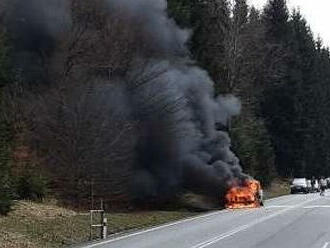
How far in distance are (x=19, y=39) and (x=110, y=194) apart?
10653mm

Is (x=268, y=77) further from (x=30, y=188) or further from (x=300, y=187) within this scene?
(x=30, y=188)

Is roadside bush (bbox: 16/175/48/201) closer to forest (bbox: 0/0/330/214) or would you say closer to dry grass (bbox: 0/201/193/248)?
forest (bbox: 0/0/330/214)

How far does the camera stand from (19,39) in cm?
4016

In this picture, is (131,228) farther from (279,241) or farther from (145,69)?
(145,69)

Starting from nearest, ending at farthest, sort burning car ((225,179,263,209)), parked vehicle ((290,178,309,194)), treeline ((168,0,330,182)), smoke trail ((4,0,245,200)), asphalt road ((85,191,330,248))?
asphalt road ((85,191,330,248)) → smoke trail ((4,0,245,200)) → burning car ((225,179,263,209)) → treeline ((168,0,330,182)) → parked vehicle ((290,178,309,194))

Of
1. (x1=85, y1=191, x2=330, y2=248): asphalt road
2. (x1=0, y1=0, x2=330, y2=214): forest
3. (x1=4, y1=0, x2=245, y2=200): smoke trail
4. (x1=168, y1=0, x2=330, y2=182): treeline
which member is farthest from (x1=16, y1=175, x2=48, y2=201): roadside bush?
(x1=168, y1=0, x2=330, y2=182): treeline

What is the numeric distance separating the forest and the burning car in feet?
2.35

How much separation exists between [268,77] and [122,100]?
115 ft


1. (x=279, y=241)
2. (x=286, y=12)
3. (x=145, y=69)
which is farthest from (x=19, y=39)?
(x=286, y=12)

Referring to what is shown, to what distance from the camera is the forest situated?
3183cm

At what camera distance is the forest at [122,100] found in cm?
3183

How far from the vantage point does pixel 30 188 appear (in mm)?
29203

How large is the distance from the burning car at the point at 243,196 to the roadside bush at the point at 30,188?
43.3 ft

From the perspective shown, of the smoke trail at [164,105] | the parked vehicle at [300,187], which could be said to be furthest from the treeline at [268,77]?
the smoke trail at [164,105]
